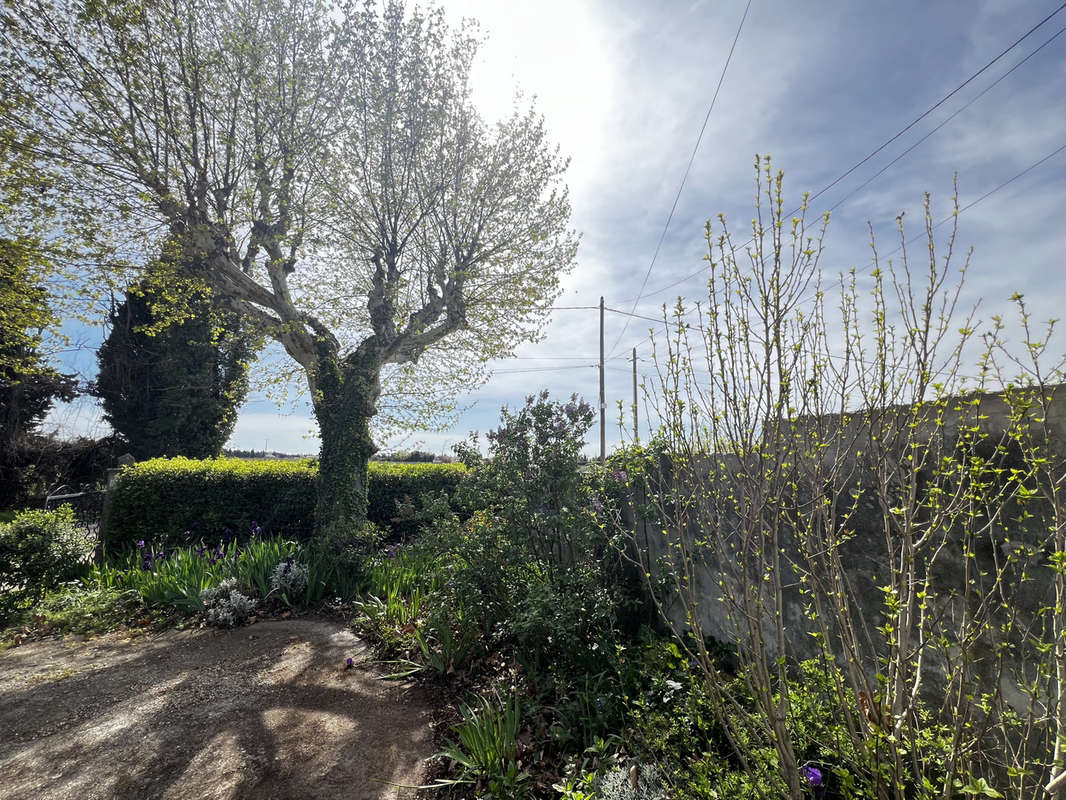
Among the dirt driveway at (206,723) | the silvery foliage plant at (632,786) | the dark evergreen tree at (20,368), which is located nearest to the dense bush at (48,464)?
the dark evergreen tree at (20,368)

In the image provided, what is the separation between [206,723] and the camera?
3287 mm

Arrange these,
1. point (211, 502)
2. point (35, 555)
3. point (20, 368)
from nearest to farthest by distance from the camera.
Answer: point (35, 555)
point (211, 502)
point (20, 368)

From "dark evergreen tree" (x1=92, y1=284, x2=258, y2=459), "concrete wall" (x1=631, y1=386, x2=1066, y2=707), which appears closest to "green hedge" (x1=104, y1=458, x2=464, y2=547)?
"concrete wall" (x1=631, y1=386, x2=1066, y2=707)

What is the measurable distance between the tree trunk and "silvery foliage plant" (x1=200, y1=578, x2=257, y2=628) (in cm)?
215

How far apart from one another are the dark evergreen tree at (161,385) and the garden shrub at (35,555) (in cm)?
915

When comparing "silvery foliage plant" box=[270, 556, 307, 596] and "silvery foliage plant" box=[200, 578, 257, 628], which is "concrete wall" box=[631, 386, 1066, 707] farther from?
"silvery foliage plant" box=[270, 556, 307, 596]

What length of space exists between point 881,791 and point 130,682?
5.10 meters

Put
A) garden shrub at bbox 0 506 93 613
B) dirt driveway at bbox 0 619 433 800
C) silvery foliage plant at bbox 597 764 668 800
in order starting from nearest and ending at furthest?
silvery foliage plant at bbox 597 764 668 800 → dirt driveway at bbox 0 619 433 800 → garden shrub at bbox 0 506 93 613

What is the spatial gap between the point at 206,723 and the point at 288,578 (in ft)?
9.29

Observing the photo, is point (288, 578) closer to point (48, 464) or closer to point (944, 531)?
point (944, 531)

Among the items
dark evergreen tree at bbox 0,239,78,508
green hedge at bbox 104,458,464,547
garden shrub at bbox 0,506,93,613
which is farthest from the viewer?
dark evergreen tree at bbox 0,239,78,508

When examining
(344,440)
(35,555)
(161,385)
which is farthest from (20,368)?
(344,440)

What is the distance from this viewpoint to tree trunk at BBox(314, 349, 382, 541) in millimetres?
7973

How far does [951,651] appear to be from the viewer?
7.41 ft
